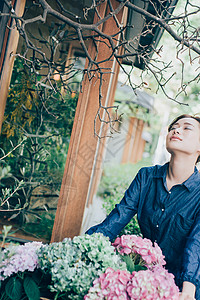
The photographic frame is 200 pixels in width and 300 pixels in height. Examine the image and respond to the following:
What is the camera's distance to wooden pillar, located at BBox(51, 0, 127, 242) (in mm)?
2383

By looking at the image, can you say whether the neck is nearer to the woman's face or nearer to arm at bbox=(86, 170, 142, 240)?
the woman's face

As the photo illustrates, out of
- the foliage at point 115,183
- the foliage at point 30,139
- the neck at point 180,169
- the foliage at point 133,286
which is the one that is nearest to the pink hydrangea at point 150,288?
the foliage at point 133,286

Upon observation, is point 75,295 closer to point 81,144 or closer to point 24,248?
point 24,248

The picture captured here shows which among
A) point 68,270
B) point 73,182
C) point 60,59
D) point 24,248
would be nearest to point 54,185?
point 73,182

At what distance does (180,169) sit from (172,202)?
0.69ft

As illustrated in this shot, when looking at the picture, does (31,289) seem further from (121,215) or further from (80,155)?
(80,155)

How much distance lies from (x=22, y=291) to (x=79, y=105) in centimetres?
155

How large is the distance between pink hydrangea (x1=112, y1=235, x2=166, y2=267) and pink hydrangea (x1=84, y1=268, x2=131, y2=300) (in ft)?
0.81

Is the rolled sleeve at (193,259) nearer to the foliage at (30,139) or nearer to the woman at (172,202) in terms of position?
the woman at (172,202)

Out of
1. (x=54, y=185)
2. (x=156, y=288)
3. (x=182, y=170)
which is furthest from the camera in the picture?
(x=54, y=185)

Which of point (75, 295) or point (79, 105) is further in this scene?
point (79, 105)

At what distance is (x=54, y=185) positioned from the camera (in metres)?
2.71

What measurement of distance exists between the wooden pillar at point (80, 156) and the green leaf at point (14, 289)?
4.28 feet

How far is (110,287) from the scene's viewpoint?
39.6 inches
